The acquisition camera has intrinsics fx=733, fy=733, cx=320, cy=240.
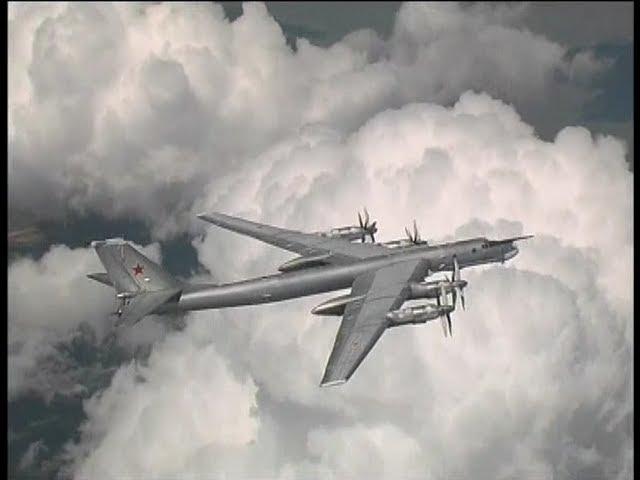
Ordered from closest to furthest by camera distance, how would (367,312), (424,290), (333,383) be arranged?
(333,383)
(367,312)
(424,290)

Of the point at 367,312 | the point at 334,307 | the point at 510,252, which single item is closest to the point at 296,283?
the point at 334,307

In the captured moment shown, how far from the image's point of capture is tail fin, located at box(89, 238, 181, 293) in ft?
264

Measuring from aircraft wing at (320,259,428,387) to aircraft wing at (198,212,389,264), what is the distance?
4610 mm

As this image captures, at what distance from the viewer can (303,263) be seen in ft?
272

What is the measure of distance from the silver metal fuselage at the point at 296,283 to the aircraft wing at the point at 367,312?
1612 mm

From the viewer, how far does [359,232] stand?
88.0 m

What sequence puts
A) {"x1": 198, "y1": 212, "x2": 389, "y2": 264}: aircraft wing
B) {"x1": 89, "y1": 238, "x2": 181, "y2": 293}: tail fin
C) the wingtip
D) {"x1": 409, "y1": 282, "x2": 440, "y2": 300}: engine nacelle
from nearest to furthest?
1. the wingtip
2. {"x1": 409, "y1": 282, "x2": 440, "y2": 300}: engine nacelle
3. {"x1": 89, "y1": 238, "x2": 181, "y2": 293}: tail fin
4. {"x1": 198, "y1": 212, "x2": 389, "y2": 264}: aircraft wing

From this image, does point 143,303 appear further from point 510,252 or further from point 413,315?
point 510,252

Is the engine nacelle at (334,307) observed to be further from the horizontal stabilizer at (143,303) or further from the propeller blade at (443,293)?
the horizontal stabilizer at (143,303)

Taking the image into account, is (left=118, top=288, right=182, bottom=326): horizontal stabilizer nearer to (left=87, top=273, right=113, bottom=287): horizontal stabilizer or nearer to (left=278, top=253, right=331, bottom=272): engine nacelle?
(left=87, top=273, right=113, bottom=287): horizontal stabilizer

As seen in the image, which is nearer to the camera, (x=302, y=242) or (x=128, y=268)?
(x=128, y=268)

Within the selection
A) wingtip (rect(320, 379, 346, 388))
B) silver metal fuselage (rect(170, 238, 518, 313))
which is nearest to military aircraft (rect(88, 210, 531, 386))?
silver metal fuselage (rect(170, 238, 518, 313))

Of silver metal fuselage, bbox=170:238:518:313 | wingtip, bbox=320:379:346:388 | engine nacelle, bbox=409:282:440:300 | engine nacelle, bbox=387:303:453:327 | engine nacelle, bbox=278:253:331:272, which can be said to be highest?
engine nacelle, bbox=278:253:331:272

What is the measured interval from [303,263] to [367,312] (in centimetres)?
1402
